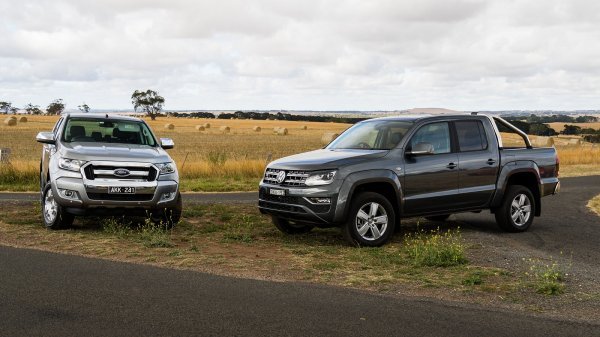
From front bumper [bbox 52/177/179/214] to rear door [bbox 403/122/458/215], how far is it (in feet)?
12.6

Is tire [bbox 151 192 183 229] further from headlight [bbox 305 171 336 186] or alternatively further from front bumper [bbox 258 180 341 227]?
headlight [bbox 305 171 336 186]

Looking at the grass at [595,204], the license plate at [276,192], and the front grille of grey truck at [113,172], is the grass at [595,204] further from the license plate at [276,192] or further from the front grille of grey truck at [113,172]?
the front grille of grey truck at [113,172]

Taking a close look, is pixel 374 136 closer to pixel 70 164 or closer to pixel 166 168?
pixel 166 168

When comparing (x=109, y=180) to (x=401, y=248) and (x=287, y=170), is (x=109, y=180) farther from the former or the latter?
(x=401, y=248)

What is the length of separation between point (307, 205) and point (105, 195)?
321cm

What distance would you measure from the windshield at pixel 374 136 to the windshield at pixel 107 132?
348cm

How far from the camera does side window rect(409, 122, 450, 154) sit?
1059 centimetres

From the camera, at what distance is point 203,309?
20.8ft

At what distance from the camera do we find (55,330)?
220 inches

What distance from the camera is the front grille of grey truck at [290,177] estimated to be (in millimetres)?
9660

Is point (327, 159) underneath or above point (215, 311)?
above

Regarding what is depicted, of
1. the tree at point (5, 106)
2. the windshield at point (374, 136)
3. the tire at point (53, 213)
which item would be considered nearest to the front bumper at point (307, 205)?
the windshield at point (374, 136)

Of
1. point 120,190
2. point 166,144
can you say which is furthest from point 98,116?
point 120,190

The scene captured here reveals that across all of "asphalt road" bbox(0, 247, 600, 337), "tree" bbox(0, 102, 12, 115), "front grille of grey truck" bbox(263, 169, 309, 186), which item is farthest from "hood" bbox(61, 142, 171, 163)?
"tree" bbox(0, 102, 12, 115)
